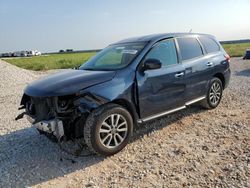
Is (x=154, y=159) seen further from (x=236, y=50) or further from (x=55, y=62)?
(x=236, y=50)

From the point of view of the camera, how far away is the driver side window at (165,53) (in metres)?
5.36

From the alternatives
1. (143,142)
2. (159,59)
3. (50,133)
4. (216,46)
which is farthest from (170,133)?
(216,46)

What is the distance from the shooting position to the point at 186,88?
19.1 feet

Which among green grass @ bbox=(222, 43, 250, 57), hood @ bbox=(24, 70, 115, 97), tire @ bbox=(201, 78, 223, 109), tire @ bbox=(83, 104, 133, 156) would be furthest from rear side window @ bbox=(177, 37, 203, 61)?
green grass @ bbox=(222, 43, 250, 57)

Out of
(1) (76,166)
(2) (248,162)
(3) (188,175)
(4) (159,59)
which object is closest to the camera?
(3) (188,175)

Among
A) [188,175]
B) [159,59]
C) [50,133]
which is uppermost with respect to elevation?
[159,59]

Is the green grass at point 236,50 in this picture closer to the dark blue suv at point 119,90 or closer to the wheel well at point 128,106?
the dark blue suv at point 119,90

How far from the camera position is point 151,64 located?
4.98m

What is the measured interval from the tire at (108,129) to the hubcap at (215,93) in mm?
2775

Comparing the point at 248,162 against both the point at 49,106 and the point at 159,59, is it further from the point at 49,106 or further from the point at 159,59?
the point at 49,106

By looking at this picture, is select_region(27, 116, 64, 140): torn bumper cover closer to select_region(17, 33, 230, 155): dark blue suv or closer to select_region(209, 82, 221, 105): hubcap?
select_region(17, 33, 230, 155): dark blue suv

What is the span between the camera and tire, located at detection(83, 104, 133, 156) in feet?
14.3

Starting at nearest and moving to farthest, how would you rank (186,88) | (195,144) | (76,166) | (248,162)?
1. (248,162)
2. (76,166)
3. (195,144)
4. (186,88)

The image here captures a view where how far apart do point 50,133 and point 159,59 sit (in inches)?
92.7
